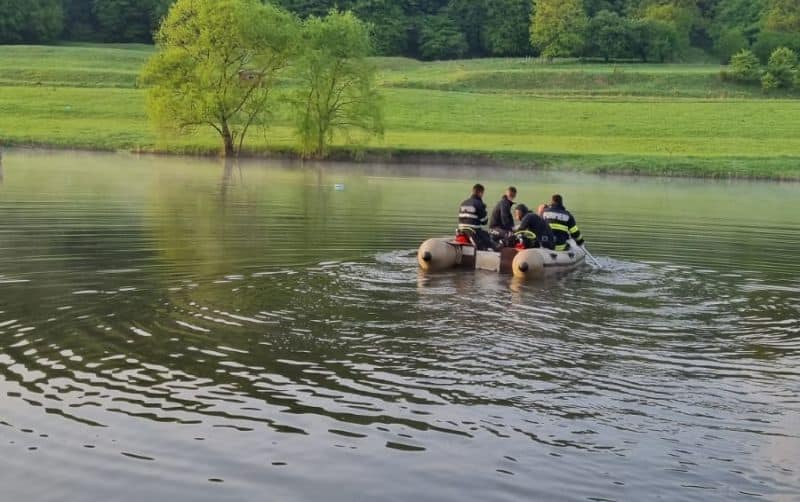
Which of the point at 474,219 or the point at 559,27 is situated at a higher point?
the point at 559,27

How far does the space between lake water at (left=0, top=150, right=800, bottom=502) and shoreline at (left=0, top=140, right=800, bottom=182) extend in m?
34.9

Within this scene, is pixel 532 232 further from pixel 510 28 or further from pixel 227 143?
pixel 510 28

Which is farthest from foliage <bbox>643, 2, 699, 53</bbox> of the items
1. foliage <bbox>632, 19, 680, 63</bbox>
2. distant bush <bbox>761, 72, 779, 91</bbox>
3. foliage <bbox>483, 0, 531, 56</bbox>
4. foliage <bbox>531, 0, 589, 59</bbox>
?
distant bush <bbox>761, 72, 779, 91</bbox>

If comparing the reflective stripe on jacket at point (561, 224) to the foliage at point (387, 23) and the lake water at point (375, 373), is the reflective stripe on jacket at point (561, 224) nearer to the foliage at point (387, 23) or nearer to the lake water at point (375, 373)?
the lake water at point (375, 373)

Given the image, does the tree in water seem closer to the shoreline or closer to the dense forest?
the shoreline

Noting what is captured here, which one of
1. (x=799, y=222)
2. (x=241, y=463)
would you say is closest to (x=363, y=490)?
(x=241, y=463)

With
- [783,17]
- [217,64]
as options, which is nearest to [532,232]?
[217,64]

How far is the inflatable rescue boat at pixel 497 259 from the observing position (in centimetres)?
2055

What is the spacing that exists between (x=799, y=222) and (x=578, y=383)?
26684 mm

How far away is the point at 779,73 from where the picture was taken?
9919 cm

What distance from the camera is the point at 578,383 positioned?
11781 mm

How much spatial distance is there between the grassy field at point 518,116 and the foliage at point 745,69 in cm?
180

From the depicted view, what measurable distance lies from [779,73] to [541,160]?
48.8 metres

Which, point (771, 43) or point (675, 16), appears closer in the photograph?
point (771, 43)
